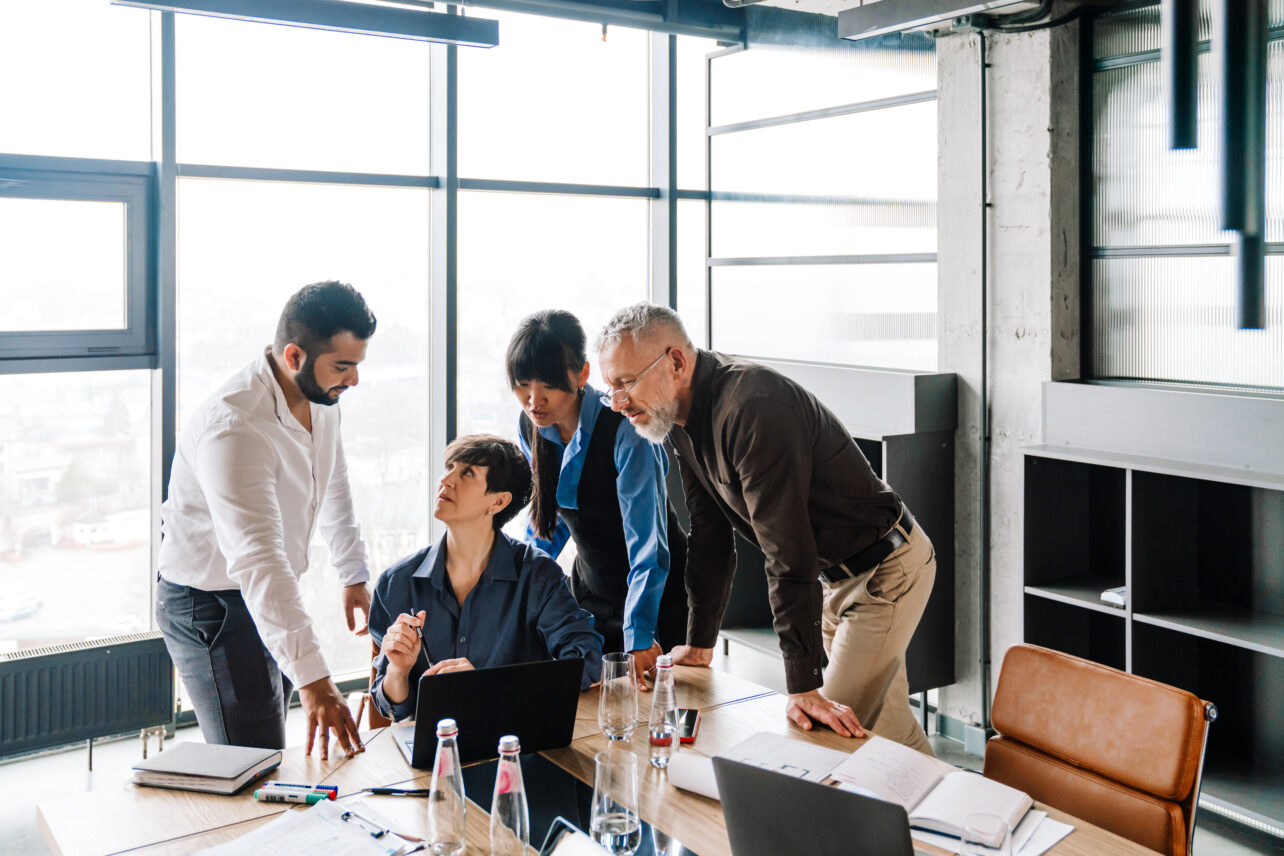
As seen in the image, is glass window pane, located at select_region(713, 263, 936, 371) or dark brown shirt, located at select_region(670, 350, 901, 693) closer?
dark brown shirt, located at select_region(670, 350, 901, 693)

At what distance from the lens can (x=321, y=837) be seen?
1.77 metres

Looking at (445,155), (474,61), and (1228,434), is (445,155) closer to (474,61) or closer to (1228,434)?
(474,61)

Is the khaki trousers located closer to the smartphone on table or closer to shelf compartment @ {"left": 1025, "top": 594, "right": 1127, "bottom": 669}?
the smartphone on table

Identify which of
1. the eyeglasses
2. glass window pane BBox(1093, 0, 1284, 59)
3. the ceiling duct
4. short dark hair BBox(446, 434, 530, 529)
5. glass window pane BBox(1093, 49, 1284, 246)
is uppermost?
glass window pane BBox(1093, 0, 1284, 59)

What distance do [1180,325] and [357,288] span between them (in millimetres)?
3162

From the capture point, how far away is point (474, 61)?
4.95 meters

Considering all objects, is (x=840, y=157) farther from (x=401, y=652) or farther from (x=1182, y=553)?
(x=401, y=652)

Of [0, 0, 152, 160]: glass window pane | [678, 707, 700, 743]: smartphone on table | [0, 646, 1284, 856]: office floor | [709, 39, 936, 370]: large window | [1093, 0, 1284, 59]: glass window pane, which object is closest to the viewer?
[678, 707, 700, 743]: smartphone on table

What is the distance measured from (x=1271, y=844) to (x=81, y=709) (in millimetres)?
4114

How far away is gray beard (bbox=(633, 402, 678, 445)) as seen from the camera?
2500 millimetres

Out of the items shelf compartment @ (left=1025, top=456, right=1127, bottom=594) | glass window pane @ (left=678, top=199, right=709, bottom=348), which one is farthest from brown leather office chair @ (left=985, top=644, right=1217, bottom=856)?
glass window pane @ (left=678, top=199, right=709, bottom=348)

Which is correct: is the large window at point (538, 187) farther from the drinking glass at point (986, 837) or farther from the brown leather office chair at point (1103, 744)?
the drinking glass at point (986, 837)

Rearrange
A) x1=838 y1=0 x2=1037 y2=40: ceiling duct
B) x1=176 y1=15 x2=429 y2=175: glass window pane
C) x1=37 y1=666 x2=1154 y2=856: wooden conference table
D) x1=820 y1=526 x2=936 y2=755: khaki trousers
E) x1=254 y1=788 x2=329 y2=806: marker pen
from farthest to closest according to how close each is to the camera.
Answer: x1=176 y1=15 x2=429 y2=175: glass window pane
x1=838 y1=0 x2=1037 y2=40: ceiling duct
x1=820 y1=526 x2=936 y2=755: khaki trousers
x1=254 y1=788 x2=329 y2=806: marker pen
x1=37 y1=666 x2=1154 y2=856: wooden conference table

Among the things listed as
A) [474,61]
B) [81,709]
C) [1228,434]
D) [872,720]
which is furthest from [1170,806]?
[474,61]
